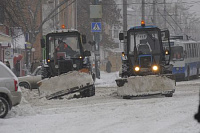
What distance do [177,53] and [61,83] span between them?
54.1ft

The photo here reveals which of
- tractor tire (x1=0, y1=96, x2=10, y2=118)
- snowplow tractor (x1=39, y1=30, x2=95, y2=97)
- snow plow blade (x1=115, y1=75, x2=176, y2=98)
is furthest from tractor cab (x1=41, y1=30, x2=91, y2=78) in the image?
tractor tire (x1=0, y1=96, x2=10, y2=118)

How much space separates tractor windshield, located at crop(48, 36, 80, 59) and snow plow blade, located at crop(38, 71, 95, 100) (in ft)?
4.88

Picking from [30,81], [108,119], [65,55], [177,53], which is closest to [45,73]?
[65,55]

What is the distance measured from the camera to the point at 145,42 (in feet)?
63.2

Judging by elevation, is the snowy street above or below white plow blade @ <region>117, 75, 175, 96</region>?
below

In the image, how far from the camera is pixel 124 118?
463 inches

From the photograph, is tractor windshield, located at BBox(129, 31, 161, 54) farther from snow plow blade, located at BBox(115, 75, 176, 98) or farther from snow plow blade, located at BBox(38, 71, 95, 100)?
snow plow blade, located at BBox(38, 71, 95, 100)

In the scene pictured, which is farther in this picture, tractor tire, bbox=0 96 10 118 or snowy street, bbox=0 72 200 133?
tractor tire, bbox=0 96 10 118

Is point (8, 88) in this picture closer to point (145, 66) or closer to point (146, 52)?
point (145, 66)

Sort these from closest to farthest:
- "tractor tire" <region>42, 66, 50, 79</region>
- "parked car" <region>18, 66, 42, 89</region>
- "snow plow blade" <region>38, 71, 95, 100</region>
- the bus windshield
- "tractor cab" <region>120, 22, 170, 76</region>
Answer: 1. "snow plow blade" <region>38, 71, 95, 100</region>
2. "tractor cab" <region>120, 22, 170, 76</region>
3. "tractor tire" <region>42, 66, 50, 79</region>
4. "parked car" <region>18, 66, 42, 89</region>
5. the bus windshield

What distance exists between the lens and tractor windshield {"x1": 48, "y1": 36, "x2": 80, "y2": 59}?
19.6 m

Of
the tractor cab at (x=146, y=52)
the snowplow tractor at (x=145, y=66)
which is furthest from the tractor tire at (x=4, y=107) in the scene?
the tractor cab at (x=146, y=52)

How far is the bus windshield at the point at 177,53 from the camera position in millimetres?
33219

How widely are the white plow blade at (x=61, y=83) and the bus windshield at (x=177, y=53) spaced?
15834mm
